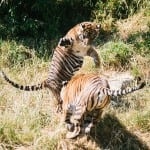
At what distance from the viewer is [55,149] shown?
568 cm

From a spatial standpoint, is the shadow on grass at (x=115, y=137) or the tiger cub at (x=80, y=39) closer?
the shadow on grass at (x=115, y=137)

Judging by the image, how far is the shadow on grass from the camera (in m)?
5.90

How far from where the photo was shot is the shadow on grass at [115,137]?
5902mm

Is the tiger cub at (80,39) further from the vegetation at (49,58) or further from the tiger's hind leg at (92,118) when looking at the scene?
the tiger's hind leg at (92,118)

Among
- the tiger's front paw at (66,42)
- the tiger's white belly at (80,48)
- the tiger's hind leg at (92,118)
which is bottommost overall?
the tiger's hind leg at (92,118)

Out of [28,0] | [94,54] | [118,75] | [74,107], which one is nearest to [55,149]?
[74,107]

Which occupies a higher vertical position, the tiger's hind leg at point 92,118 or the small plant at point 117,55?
the small plant at point 117,55

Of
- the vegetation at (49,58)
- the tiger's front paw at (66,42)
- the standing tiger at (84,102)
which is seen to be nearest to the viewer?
the standing tiger at (84,102)

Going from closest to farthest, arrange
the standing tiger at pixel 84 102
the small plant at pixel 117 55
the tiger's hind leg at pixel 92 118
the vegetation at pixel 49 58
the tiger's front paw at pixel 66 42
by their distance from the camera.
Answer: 1. the standing tiger at pixel 84 102
2. the tiger's hind leg at pixel 92 118
3. the vegetation at pixel 49 58
4. the tiger's front paw at pixel 66 42
5. the small plant at pixel 117 55

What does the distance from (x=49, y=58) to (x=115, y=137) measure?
2.29 meters

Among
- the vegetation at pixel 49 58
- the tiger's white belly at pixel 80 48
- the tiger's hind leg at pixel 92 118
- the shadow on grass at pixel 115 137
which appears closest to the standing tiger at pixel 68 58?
the tiger's white belly at pixel 80 48

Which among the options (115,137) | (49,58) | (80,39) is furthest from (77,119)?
(49,58)

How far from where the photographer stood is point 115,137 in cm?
595

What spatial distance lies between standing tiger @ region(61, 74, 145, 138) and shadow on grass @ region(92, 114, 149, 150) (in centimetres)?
42
